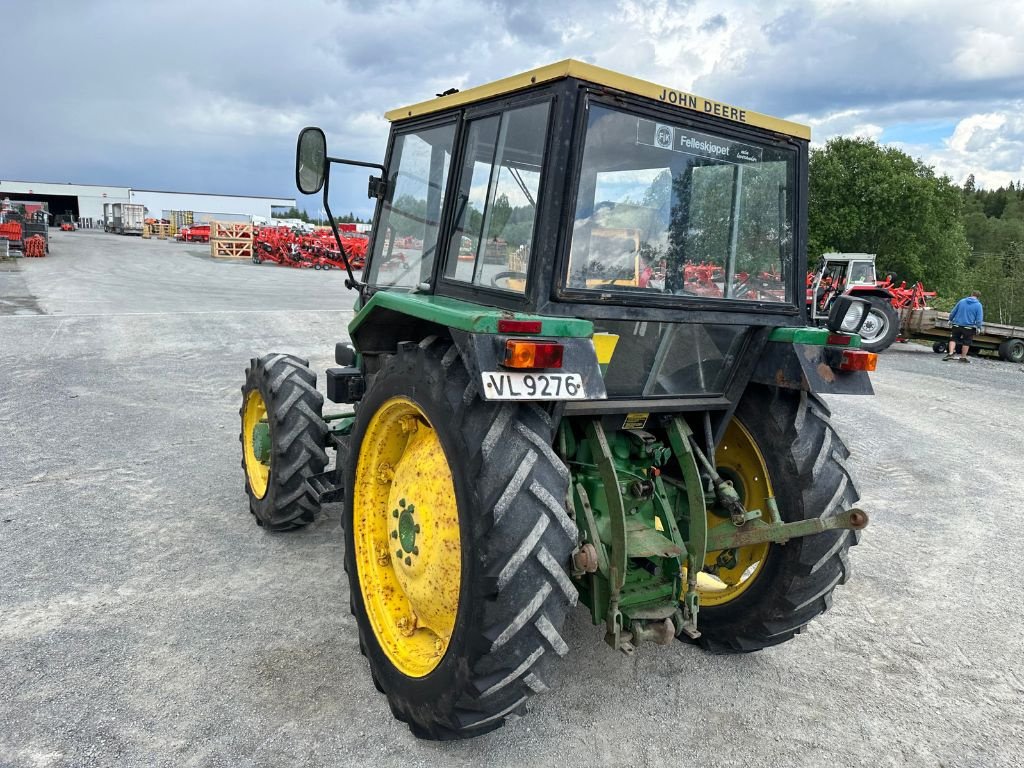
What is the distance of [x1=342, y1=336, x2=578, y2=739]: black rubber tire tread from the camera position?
236cm

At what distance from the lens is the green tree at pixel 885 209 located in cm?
3509

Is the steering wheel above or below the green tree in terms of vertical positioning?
below

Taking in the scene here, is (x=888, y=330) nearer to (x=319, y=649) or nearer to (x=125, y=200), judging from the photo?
(x=319, y=649)

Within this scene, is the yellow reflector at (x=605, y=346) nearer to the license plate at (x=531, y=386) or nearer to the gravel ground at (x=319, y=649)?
the license plate at (x=531, y=386)

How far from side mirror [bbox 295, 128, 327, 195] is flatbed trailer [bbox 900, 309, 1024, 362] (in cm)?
1662

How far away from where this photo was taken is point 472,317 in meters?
2.38

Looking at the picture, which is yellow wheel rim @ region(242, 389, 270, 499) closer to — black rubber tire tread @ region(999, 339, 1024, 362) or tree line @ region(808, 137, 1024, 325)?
black rubber tire tread @ region(999, 339, 1024, 362)

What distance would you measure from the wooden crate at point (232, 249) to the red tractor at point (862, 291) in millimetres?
23847

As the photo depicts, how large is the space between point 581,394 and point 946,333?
1744 centimetres

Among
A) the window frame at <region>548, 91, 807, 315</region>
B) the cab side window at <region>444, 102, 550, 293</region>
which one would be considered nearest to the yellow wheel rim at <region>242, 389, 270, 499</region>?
the cab side window at <region>444, 102, 550, 293</region>

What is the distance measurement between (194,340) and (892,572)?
1008 centimetres

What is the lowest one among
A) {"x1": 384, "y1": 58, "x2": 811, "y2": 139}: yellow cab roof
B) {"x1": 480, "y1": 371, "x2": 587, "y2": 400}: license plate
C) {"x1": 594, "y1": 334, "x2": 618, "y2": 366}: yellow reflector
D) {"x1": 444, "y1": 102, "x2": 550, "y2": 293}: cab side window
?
{"x1": 480, "y1": 371, "x2": 587, "y2": 400}: license plate

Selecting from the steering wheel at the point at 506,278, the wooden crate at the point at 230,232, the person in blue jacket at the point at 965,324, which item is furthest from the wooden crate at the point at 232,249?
the steering wheel at the point at 506,278

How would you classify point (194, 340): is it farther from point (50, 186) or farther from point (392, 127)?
point (50, 186)
